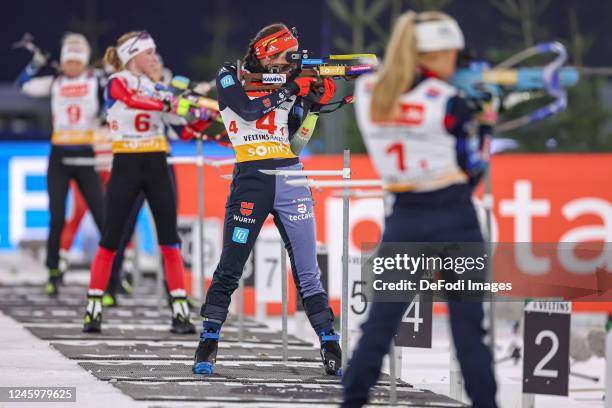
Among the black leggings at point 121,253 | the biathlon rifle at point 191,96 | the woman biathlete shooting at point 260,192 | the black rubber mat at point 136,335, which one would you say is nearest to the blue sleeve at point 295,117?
the woman biathlete shooting at point 260,192

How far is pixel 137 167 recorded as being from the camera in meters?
8.59

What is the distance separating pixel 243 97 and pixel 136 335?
243 centimetres

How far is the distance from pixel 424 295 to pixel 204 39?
15937mm

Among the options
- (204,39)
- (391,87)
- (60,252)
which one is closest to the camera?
(391,87)

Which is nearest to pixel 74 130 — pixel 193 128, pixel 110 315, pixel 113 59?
pixel 110 315

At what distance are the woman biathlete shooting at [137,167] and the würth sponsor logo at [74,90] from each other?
2.07 meters

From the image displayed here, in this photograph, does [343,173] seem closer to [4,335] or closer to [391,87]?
[391,87]

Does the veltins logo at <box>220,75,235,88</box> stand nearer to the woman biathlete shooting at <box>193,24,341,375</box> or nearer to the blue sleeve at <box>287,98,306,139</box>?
the woman biathlete shooting at <box>193,24,341,375</box>

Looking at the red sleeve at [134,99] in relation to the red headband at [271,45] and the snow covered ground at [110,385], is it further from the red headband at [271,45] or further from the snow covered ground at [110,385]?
the red headband at [271,45]

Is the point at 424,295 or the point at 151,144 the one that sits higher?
the point at 151,144

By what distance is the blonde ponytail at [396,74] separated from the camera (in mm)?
5156

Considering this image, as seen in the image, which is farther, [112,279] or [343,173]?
[112,279]

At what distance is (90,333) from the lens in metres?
8.79

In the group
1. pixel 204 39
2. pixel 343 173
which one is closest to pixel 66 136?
pixel 343 173
